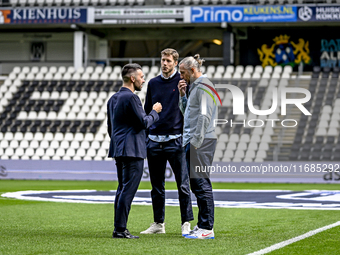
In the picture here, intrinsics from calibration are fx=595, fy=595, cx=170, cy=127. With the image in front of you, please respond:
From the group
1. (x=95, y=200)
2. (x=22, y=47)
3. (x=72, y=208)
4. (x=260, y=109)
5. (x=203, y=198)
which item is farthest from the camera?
(x=22, y=47)

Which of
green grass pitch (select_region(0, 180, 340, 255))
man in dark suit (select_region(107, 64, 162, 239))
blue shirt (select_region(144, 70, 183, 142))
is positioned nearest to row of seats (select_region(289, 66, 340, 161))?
green grass pitch (select_region(0, 180, 340, 255))

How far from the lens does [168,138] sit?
21.8 ft

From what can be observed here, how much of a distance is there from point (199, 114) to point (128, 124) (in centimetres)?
83

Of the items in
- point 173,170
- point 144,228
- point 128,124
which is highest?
point 128,124

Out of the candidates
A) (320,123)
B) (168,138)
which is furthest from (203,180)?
(320,123)

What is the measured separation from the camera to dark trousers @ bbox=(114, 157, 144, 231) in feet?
20.8

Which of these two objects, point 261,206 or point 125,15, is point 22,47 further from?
point 261,206

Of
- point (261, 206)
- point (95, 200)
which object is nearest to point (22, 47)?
point (95, 200)

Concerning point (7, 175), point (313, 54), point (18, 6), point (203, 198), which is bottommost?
point (7, 175)

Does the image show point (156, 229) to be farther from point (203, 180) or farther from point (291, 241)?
point (291, 241)

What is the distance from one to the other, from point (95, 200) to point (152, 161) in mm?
5639

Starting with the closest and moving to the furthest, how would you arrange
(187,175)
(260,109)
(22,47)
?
(187,175)
(260,109)
(22,47)

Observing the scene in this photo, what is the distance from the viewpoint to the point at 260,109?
2295cm

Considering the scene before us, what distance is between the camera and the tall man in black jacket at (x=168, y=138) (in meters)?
6.64
